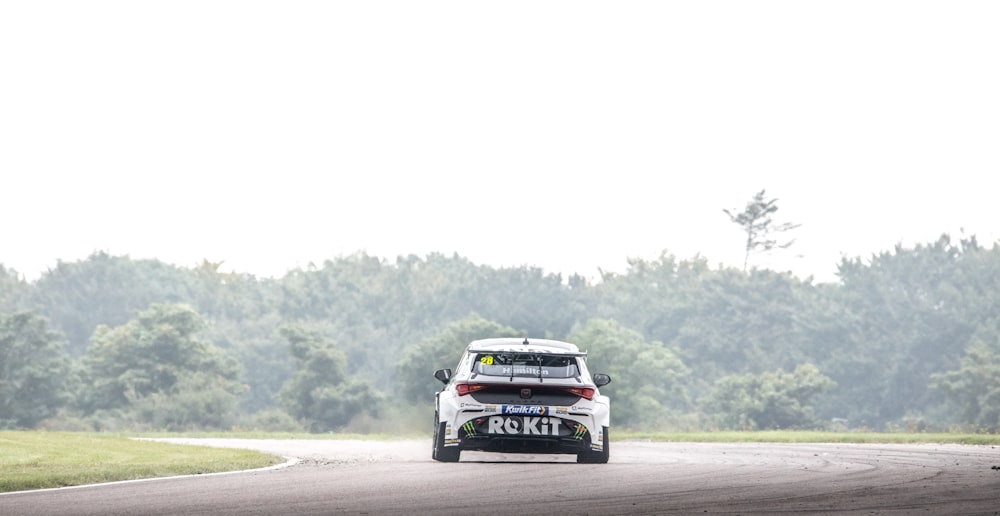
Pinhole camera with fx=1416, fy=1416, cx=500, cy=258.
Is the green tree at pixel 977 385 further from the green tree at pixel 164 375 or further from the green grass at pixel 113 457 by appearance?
the green grass at pixel 113 457

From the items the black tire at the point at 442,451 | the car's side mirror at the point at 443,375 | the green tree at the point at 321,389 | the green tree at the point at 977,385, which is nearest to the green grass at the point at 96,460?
the black tire at the point at 442,451

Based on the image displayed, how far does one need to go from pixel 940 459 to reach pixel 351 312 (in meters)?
98.8

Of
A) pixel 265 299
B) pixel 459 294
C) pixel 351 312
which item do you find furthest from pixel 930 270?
pixel 265 299

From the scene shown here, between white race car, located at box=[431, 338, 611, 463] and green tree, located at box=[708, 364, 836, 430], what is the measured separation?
59395 millimetres

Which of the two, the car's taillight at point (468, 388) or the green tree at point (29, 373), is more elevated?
the green tree at point (29, 373)

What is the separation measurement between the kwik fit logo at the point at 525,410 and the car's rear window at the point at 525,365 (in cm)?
46

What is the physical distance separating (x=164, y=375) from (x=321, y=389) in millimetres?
8752

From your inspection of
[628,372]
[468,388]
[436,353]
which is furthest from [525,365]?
[628,372]

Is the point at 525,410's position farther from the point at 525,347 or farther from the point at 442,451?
the point at 442,451

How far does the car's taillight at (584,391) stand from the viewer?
17.8 metres

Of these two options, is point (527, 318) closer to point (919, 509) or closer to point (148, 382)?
point (148, 382)

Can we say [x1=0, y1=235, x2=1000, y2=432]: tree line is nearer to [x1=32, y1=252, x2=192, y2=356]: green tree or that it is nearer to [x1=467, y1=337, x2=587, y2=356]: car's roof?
[x1=32, y1=252, x2=192, y2=356]: green tree

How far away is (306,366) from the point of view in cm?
8144

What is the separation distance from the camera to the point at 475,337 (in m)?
84.8
